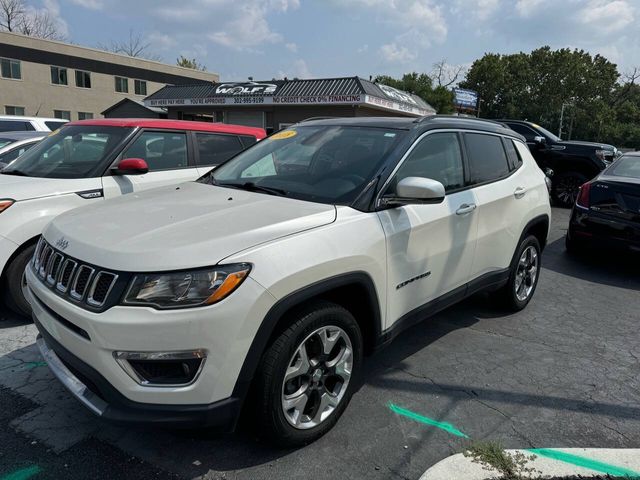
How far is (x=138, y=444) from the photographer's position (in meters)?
2.66

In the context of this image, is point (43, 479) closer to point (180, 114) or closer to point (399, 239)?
point (399, 239)

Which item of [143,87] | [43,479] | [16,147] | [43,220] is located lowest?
[43,479]

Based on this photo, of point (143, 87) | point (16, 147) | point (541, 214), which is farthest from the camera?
point (143, 87)

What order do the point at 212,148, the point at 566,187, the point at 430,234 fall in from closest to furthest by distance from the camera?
the point at 430,234 → the point at 212,148 → the point at 566,187

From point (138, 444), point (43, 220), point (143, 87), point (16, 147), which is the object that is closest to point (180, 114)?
point (143, 87)

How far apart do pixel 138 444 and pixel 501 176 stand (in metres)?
3.49

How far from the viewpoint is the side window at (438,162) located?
330cm

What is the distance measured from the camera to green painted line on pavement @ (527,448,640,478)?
252cm

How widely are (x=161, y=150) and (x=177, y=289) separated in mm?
3555

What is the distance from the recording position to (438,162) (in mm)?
3609

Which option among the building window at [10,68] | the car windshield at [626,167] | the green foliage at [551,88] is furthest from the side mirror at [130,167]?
the green foliage at [551,88]

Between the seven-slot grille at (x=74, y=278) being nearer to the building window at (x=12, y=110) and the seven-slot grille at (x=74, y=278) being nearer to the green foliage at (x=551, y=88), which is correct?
the building window at (x=12, y=110)

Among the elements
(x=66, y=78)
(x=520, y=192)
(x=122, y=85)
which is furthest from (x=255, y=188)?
(x=122, y=85)

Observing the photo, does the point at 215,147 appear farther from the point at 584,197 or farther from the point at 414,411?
the point at 584,197
